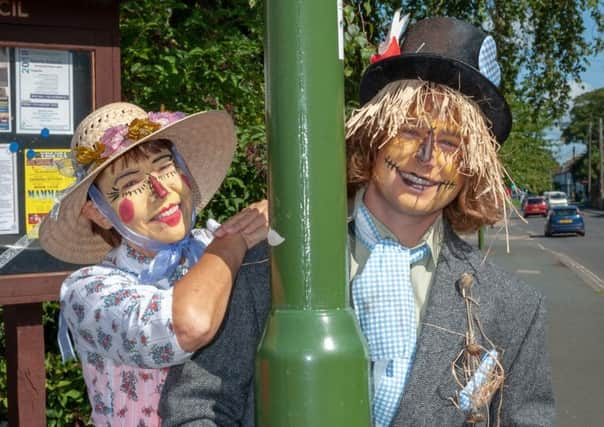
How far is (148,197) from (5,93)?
148cm

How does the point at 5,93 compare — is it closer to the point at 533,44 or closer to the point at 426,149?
the point at 426,149

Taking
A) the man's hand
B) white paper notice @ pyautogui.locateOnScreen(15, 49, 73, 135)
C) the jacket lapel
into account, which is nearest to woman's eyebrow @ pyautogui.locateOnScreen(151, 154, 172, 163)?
A: the man's hand

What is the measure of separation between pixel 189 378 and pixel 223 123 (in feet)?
2.68

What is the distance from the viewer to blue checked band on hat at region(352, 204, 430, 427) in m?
1.82

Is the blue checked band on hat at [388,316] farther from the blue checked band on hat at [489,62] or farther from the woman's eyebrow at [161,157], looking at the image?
the woman's eyebrow at [161,157]

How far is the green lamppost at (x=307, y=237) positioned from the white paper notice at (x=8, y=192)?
6.94 ft

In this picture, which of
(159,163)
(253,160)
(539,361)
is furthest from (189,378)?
(253,160)

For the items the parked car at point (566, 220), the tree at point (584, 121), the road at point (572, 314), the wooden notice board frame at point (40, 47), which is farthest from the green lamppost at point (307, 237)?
the tree at point (584, 121)

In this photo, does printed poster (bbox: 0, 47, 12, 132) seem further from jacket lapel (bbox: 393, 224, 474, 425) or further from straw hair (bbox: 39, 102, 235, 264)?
jacket lapel (bbox: 393, 224, 474, 425)

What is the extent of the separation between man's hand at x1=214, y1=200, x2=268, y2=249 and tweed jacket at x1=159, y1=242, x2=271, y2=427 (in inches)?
2.2

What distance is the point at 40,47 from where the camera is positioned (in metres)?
3.15

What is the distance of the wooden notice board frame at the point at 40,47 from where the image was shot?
10.2ft

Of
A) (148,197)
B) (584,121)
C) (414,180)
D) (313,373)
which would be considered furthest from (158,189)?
(584,121)

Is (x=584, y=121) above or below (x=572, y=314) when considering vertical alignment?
above
